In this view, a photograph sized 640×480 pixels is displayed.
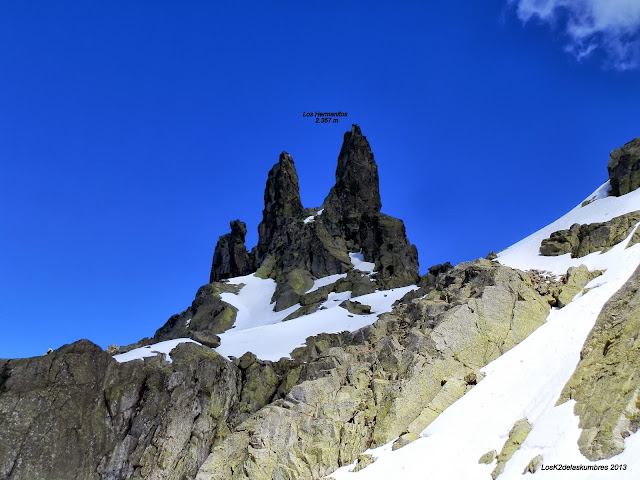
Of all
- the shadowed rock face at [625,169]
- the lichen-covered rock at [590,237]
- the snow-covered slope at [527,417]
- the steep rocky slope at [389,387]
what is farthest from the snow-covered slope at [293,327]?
the shadowed rock face at [625,169]

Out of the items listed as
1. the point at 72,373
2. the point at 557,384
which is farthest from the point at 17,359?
the point at 557,384

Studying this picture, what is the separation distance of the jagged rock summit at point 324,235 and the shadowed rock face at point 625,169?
32.0m

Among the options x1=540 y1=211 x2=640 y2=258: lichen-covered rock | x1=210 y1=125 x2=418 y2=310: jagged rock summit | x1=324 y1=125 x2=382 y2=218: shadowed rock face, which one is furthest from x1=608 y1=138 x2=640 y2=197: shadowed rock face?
x1=324 y1=125 x2=382 y2=218: shadowed rock face

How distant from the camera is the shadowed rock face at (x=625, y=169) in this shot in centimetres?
4306

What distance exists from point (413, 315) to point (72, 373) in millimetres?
21318

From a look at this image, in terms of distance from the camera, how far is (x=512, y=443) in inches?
680

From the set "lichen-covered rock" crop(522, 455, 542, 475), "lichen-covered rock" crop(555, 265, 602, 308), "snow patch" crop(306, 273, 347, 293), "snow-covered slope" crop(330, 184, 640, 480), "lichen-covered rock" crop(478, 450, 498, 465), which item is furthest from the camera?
"snow patch" crop(306, 273, 347, 293)

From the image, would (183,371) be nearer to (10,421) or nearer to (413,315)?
(10,421)

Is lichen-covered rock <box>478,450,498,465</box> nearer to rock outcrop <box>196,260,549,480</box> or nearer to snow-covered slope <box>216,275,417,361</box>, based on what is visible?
rock outcrop <box>196,260,549,480</box>

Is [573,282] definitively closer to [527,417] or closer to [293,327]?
[527,417]

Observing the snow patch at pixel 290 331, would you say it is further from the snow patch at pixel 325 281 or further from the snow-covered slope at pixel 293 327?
the snow patch at pixel 325 281

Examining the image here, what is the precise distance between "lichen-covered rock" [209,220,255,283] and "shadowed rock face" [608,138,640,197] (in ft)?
230

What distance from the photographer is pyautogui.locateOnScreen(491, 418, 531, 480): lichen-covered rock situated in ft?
54.4

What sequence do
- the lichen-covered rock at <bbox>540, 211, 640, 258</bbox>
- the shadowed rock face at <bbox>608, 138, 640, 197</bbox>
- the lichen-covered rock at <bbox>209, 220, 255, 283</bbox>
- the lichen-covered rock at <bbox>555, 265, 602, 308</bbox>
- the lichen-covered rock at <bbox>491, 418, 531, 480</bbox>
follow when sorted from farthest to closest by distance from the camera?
1. the lichen-covered rock at <bbox>209, 220, 255, 283</bbox>
2. the shadowed rock face at <bbox>608, 138, 640, 197</bbox>
3. the lichen-covered rock at <bbox>540, 211, 640, 258</bbox>
4. the lichen-covered rock at <bbox>555, 265, 602, 308</bbox>
5. the lichen-covered rock at <bbox>491, 418, 531, 480</bbox>
